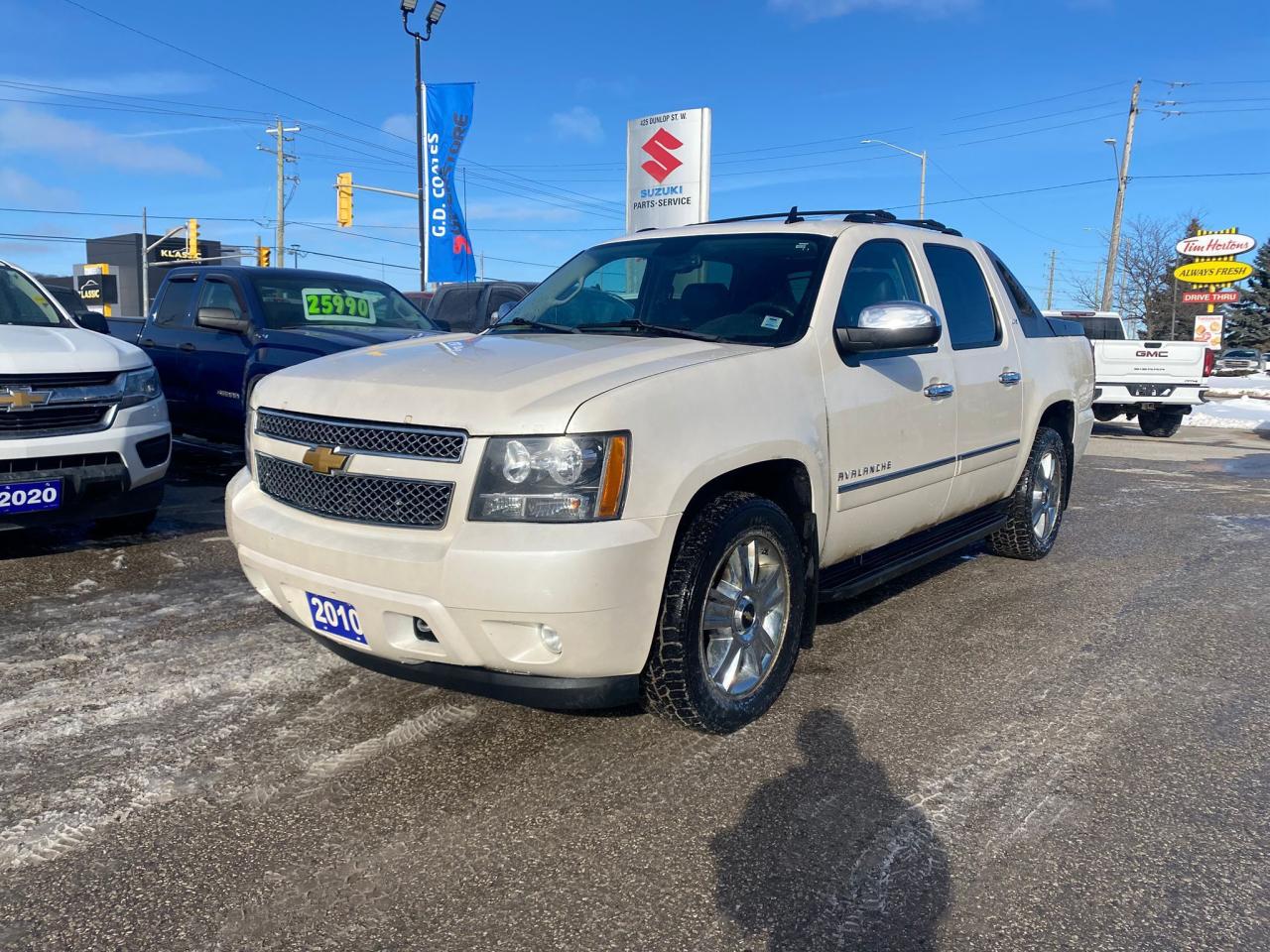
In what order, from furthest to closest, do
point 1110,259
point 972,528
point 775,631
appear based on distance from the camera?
point 1110,259
point 972,528
point 775,631

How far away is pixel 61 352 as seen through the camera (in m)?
5.55

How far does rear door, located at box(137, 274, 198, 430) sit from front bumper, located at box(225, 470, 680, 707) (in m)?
6.31

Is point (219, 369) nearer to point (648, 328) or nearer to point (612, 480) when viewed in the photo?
point (648, 328)

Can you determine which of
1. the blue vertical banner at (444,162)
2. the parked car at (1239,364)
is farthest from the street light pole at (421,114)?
the parked car at (1239,364)

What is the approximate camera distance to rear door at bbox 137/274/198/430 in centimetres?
880

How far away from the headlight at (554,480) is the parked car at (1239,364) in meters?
48.9

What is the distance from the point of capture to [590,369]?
3.26 m

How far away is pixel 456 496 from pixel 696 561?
0.77 metres

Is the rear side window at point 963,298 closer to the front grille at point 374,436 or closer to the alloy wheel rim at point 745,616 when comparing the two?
the alloy wheel rim at point 745,616

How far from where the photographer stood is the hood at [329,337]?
737 cm

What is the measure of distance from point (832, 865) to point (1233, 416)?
806 inches

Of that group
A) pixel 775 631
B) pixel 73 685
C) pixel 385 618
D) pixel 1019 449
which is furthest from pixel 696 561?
pixel 1019 449

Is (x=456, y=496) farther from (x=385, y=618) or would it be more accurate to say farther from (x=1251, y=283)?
(x=1251, y=283)

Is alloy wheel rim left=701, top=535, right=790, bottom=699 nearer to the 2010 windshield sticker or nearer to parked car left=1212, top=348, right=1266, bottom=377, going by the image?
the 2010 windshield sticker
